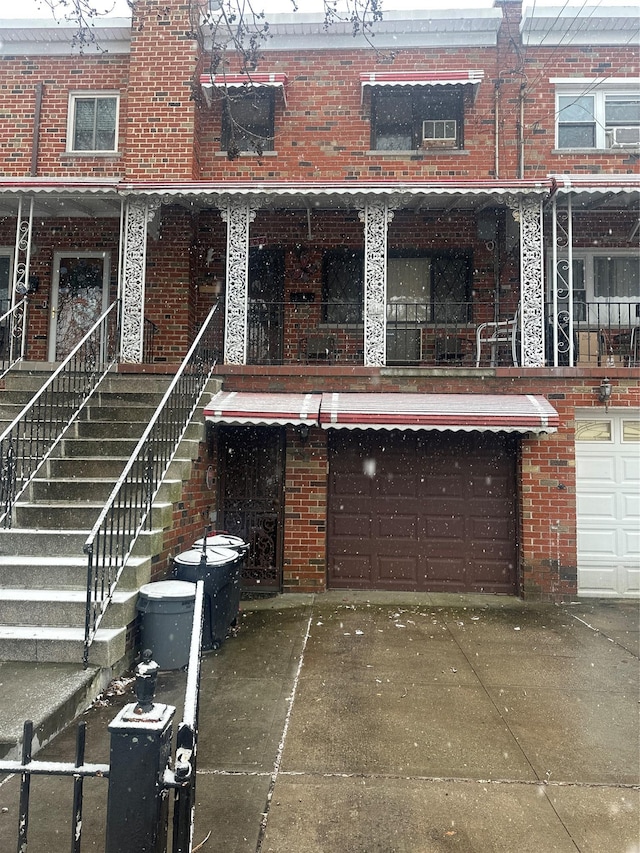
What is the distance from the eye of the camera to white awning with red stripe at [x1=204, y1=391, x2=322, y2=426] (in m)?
6.84

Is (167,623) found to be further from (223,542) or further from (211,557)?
(223,542)

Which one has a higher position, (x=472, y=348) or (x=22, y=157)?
(x=22, y=157)

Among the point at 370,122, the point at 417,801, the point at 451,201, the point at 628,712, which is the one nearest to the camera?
the point at 417,801

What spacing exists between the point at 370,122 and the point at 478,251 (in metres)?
3.19

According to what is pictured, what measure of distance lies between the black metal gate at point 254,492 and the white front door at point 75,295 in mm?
4155

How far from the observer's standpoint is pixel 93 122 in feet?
34.6

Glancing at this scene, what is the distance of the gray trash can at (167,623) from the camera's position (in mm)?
4895

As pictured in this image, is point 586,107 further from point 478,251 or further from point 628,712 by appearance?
point 628,712

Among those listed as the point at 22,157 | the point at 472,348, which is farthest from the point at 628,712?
the point at 22,157

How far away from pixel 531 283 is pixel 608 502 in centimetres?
335

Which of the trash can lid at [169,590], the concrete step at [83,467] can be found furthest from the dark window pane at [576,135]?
the trash can lid at [169,590]

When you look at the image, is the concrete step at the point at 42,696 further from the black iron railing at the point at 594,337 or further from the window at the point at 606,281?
the window at the point at 606,281

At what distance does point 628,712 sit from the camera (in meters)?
4.36

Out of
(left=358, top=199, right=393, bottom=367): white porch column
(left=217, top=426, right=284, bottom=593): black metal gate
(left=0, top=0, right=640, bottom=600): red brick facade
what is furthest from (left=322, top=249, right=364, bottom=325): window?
(left=217, top=426, right=284, bottom=593): black metal gate
